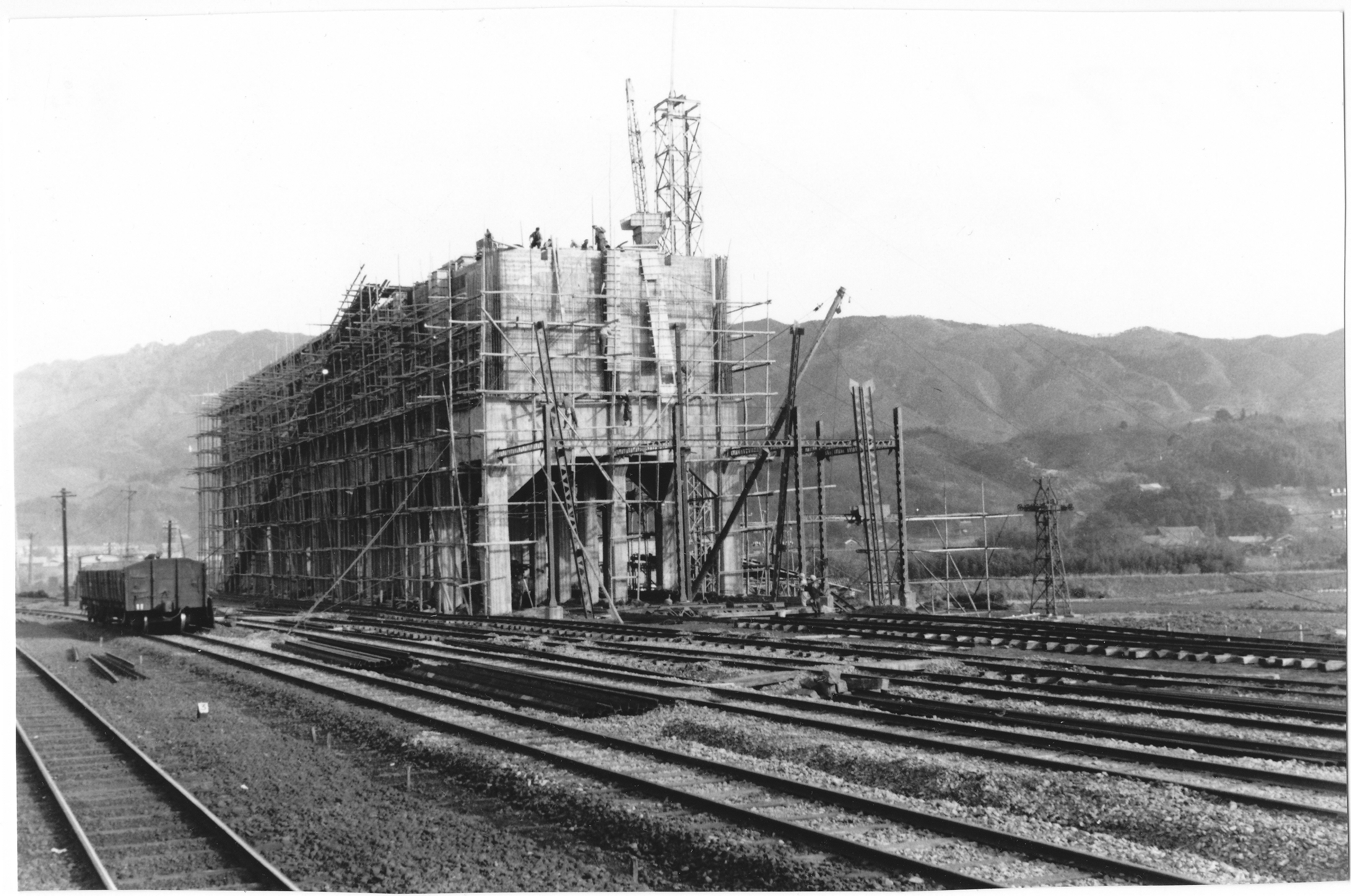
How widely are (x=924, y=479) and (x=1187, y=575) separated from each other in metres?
52.4

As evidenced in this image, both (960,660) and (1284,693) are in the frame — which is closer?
(1284,693)

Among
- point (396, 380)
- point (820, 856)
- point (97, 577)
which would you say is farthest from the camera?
point (396, 380)

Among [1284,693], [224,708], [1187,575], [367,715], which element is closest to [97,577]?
[224,708]

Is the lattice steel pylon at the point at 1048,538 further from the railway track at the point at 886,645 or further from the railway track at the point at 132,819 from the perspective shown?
the railway track at the point at 132,819

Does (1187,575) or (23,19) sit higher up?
(23,19)

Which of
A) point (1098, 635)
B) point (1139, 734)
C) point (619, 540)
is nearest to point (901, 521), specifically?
point (1098, 635)

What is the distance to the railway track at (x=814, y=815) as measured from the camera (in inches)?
344

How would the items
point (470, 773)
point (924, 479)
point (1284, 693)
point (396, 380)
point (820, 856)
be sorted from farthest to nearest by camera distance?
1. point (924, 479)
2. point (396, 380)
3. point (1284, 693)
4. point (470, 773)
5. point (820, 856)

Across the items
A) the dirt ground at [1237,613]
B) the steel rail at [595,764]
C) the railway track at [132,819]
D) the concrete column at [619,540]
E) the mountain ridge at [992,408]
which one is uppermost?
the mountain ridge at [992,408]

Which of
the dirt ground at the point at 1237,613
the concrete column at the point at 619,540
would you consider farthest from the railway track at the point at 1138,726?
the concrete column at the point at 619,540

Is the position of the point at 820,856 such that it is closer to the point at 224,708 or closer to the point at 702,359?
the point at 224,708

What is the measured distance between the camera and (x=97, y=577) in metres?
42.0

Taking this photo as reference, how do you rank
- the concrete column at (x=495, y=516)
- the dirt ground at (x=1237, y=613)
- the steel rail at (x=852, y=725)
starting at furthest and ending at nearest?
the concrete column at (x=495, y=516)
the dirt ground at (x=1237, y=613)
the steel rail at (x=852, y=725)

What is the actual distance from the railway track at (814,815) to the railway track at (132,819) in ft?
11.7
